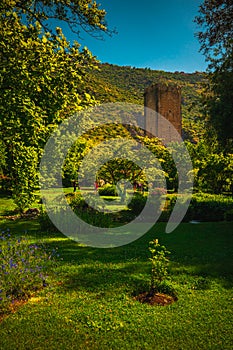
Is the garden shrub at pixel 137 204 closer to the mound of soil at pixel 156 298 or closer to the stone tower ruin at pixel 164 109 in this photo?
the mound of soil at pixel 156 298

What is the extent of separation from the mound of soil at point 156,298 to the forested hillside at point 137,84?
61305 mm

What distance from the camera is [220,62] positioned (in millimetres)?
11109

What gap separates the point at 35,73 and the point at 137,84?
3573 inches

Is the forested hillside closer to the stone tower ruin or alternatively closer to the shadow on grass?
the stone tower ruin

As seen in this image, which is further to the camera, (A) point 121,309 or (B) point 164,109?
(B) point 164,109

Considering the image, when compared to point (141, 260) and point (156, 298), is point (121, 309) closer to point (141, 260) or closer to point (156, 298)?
point (156, 298)

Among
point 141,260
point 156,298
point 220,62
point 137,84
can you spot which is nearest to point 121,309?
point 156,298

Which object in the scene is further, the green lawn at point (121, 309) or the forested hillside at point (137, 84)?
the forested hillside at point (137, 84)

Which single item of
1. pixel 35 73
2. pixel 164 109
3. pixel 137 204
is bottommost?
pixel 137 204

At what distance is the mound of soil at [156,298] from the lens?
5.27 metres

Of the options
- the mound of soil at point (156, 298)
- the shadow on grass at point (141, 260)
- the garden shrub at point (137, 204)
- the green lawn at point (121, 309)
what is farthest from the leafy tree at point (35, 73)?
the garden shrub at point (137, 204)

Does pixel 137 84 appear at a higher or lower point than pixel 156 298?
higher

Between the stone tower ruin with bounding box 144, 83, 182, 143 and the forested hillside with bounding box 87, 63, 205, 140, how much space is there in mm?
4316

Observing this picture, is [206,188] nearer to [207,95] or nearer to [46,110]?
[207,95]
